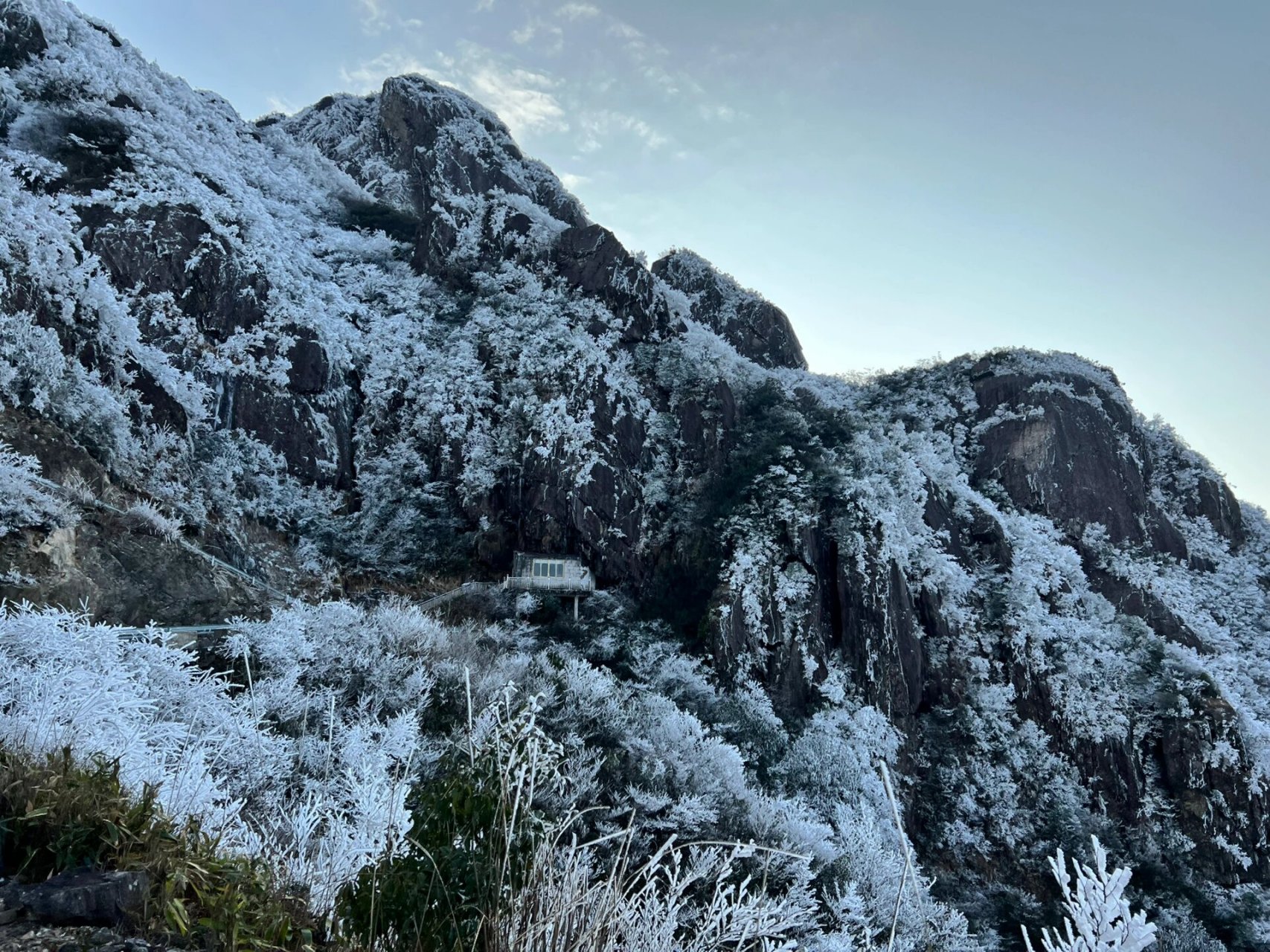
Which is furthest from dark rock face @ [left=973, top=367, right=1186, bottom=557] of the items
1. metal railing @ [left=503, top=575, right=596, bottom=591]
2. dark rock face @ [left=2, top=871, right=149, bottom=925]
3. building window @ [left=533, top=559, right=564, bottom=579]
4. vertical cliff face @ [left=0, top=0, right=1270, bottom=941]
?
dark rock face @ [left=2, top=871, right=149, bottom=925]

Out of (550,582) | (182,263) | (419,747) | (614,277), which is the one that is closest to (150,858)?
(419,747)

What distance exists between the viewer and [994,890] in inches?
973

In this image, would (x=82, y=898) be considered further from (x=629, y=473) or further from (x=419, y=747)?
(x=629, y=473)

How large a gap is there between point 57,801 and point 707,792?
550 inches

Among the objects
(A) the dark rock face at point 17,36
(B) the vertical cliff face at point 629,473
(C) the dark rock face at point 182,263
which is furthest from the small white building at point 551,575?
(A) the dark rock face at point 17,36

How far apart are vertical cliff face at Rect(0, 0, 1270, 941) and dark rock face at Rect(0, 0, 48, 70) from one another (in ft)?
0.44

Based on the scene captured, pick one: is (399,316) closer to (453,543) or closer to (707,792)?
(453,543)

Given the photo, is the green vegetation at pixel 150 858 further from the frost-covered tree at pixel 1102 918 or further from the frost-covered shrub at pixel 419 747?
the frost-covered tree at pixel 1102 918

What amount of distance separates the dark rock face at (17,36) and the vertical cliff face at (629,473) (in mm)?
136

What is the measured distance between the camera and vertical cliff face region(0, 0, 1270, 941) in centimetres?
2583

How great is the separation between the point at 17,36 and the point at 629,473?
34.4 meters

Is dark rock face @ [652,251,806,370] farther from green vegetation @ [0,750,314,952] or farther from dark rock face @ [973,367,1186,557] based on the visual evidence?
green vegetation @ [0,750,314,952]

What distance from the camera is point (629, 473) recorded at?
33344 mm

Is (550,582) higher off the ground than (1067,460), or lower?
lower
